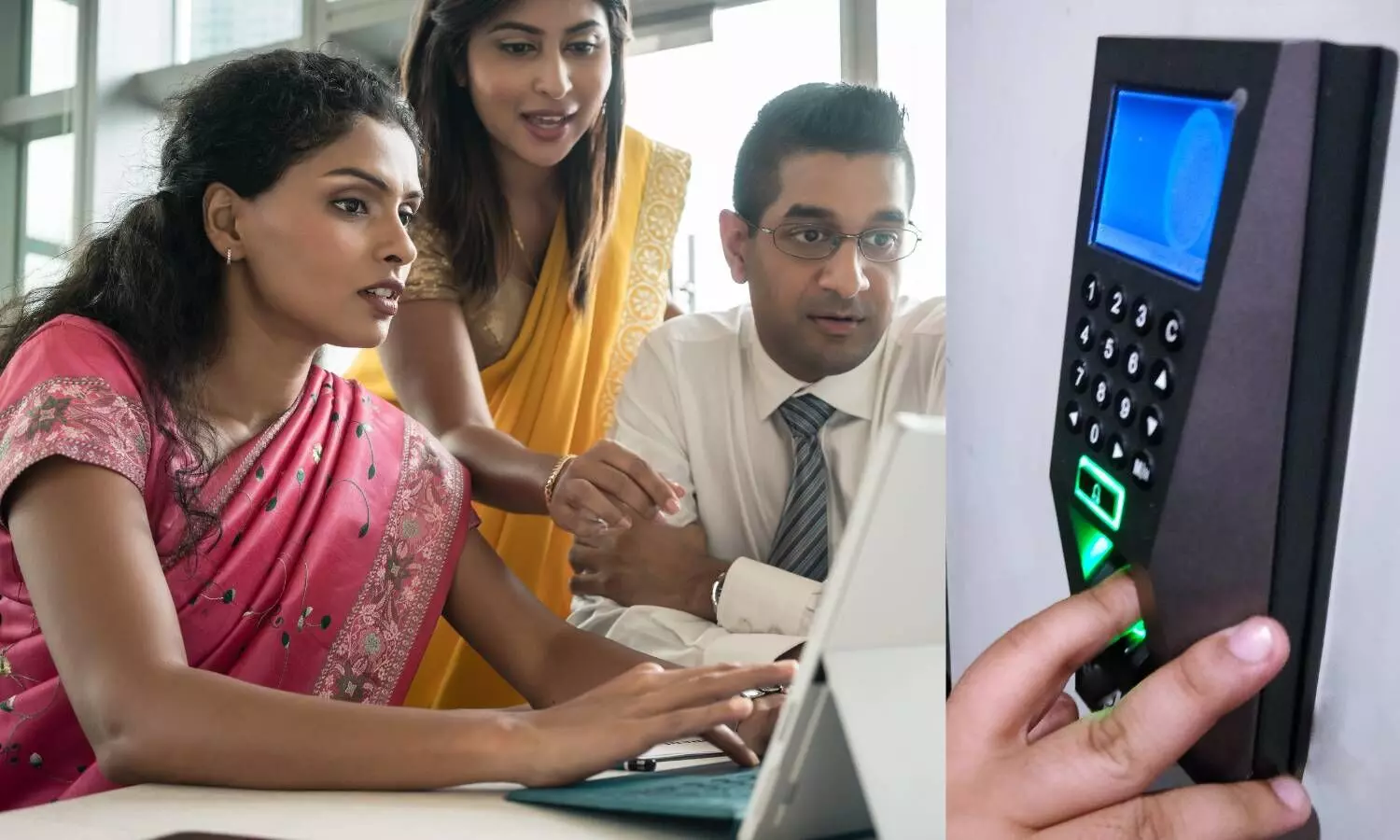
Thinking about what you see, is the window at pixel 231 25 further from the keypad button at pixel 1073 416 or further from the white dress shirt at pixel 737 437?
the keypad button at pixel 1073 416

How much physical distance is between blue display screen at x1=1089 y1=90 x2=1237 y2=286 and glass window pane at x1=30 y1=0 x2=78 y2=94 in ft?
1.00

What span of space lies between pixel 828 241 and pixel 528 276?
83 mm

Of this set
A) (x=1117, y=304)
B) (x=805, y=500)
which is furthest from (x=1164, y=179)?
(x=805, y=500)

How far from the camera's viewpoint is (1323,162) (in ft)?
1.01

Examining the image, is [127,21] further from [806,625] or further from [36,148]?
[806,625]

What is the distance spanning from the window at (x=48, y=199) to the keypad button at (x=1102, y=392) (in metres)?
0.30

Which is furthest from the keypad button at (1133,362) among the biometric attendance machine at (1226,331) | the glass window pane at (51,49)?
the glass window pane at (51,49)

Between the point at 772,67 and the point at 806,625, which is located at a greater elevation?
the point at 772,67

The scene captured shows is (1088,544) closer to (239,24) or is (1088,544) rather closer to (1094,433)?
(1094,433)

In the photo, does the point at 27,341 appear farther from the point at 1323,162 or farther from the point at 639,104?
the point at 1323,162

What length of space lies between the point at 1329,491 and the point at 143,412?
0.32m

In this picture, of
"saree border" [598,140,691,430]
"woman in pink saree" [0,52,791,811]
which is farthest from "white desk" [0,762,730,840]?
"saree border" [598,140,691,430]

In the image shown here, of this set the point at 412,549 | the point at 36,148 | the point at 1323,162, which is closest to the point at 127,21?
the point at 36,148

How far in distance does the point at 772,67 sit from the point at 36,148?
0.20 m
